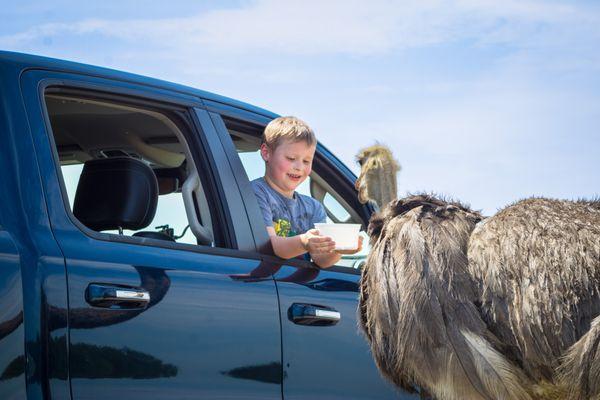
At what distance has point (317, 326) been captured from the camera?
390 centimetres

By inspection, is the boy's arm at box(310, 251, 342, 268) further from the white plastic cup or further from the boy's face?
the boy's face

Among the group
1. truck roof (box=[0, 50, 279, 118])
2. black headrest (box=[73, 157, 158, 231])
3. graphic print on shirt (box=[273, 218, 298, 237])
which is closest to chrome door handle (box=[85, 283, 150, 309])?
black headrest (box=[73, 157, 158, 231])

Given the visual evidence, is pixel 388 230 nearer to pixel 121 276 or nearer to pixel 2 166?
pixel 121 276

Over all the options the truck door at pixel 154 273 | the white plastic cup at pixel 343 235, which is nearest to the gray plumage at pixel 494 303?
the truck door at pixel 154 273

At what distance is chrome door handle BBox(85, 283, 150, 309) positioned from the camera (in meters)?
3.20

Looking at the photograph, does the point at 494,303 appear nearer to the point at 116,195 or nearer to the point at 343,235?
the point at 343,235

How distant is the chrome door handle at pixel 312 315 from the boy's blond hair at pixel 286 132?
0.80 metres

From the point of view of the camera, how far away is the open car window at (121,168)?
3.89 meters

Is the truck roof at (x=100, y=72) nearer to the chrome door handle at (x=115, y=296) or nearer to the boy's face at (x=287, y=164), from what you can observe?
the boy's face at (x=287, y=164)

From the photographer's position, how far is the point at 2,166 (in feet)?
10.6

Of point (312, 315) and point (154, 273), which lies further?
point (312, 315)

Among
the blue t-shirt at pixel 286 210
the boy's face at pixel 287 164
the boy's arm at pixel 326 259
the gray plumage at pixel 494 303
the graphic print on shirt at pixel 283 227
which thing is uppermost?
the boy's face at pixel 287 164

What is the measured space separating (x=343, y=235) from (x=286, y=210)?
0.56m

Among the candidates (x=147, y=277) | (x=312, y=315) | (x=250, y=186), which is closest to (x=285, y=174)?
(x=250, y=186)
